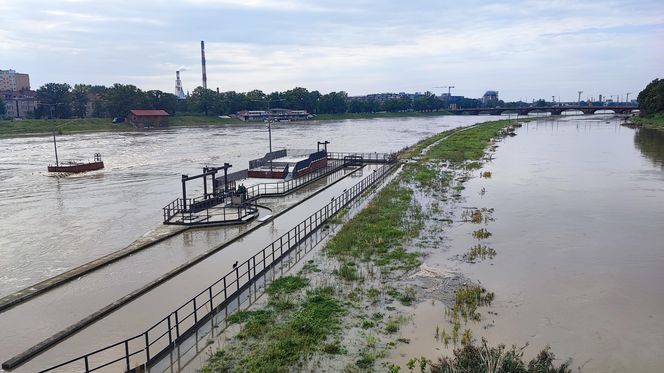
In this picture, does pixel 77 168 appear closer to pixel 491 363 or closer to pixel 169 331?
pixel 169 331

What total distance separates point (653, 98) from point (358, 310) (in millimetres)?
139952

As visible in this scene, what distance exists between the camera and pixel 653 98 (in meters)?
126

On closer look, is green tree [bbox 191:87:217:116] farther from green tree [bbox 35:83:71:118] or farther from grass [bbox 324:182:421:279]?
grass [bbox 324:182:421:279]

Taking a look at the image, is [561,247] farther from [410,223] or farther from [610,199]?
[610,199]

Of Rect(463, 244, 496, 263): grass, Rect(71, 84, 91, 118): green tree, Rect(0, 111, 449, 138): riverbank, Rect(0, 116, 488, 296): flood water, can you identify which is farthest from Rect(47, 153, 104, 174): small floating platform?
Rect(71, 84, 91, 118): green tree

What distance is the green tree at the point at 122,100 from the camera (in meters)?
141

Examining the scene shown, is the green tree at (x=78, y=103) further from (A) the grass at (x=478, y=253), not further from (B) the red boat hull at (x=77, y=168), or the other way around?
(A) the grass at (x=478, y=253)

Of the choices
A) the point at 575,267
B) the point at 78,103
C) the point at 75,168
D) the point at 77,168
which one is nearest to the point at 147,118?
the point at 78,103

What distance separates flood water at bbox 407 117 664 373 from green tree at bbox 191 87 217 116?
140m

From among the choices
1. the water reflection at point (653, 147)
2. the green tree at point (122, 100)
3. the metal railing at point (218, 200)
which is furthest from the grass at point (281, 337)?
the green tree at point (122, 100)

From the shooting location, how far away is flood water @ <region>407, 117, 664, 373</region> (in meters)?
15.1

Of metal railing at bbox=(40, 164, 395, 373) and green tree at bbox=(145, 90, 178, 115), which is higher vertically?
green tree at bbox=(145, 90, 178, 115)

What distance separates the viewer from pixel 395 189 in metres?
40.4

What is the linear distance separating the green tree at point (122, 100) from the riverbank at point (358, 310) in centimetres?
13157
